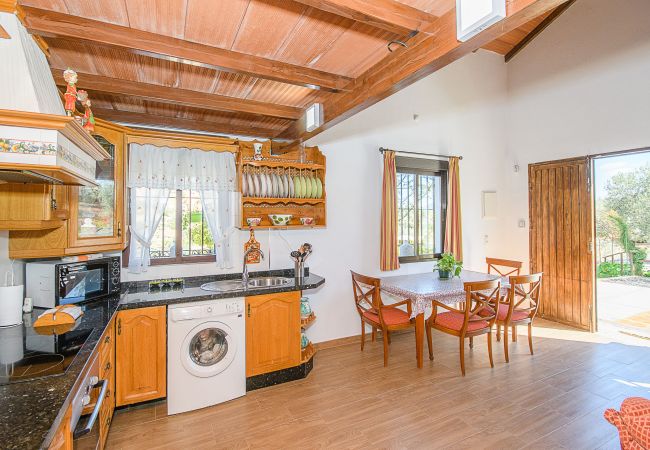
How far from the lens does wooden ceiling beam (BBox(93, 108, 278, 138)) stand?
2.88 m

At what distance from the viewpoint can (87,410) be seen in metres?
1.43

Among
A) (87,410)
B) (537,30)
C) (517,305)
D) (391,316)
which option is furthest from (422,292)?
(537,30)

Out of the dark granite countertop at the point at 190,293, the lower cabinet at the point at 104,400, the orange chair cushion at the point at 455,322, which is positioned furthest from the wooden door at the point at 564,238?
the lower cabinet at the point at 104,400

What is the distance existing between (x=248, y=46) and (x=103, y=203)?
1616mm

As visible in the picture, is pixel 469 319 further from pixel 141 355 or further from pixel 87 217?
pixel 87 217

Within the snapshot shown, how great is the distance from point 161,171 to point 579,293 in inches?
207

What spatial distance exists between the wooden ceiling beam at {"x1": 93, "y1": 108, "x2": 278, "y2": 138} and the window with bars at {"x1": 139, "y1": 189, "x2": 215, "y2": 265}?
650 mm

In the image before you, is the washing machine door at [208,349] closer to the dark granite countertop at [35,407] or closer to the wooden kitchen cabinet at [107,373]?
the wooden kitchen cabinet at [107,373]

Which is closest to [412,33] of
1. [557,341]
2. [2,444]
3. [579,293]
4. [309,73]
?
[309,73]

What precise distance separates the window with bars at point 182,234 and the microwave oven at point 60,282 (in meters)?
0.67

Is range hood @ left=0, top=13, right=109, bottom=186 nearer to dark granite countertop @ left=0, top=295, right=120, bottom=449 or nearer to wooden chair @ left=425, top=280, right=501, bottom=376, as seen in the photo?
dark granite countertop @ left=0, top=295, right=120, bottom=449

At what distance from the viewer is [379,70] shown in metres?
1.95

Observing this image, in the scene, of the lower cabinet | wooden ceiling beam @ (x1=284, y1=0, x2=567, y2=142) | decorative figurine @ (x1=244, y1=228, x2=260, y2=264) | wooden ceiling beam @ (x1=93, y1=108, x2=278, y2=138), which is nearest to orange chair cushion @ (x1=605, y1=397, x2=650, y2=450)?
wooden ceiling beam @ (x1=284, y1=0, x2=567, y2=142)

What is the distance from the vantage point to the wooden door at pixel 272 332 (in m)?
2.72
